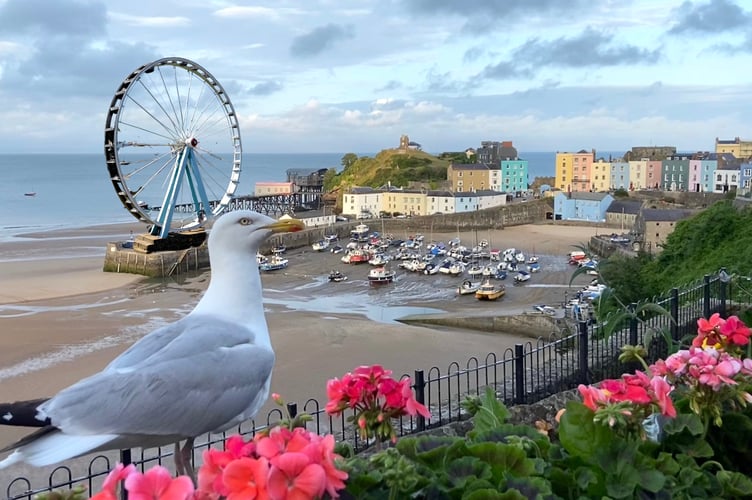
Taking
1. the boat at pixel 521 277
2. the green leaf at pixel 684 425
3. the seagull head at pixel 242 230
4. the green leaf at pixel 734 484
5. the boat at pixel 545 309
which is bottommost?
the boat at pixel 521 277

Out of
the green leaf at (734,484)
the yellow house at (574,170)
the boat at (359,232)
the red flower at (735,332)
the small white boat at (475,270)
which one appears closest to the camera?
the green leaf at (734,484)

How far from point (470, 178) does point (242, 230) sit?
69.2m

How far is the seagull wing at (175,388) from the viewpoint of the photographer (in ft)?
7.65

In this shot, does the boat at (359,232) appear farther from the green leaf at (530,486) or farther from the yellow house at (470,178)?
the green leaf at (530,486)

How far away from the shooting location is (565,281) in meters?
29.2

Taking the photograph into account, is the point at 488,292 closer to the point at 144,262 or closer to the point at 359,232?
the point at 144,262

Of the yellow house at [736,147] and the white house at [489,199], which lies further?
the yellow house at [736,147]

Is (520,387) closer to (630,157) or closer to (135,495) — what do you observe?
(135,495)

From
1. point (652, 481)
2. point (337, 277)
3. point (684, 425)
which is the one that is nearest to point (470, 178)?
point (337, 277)

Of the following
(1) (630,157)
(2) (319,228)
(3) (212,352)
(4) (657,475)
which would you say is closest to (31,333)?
(3) (212,352)

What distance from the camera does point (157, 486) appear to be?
1150mm

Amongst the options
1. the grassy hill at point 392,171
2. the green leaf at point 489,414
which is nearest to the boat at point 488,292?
the green leaf at point 489,414

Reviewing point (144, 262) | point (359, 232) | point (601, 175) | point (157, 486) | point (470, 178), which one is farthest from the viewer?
point (601, 175)

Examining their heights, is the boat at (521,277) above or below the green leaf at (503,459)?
below
